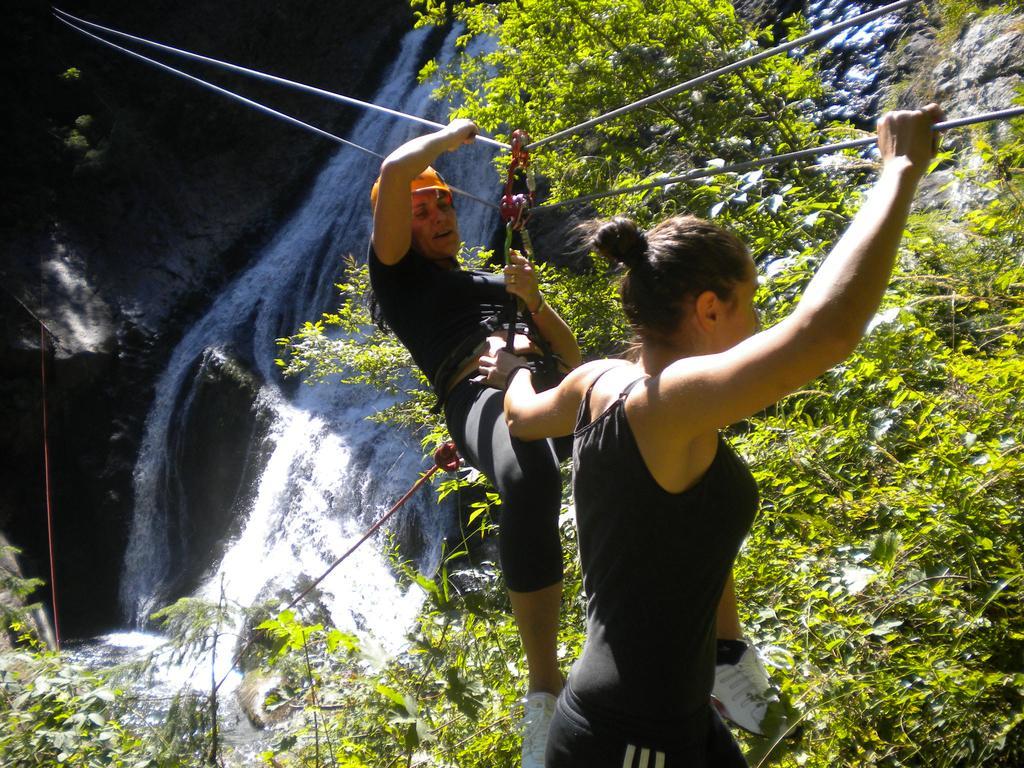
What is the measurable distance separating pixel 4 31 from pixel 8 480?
8.69 m

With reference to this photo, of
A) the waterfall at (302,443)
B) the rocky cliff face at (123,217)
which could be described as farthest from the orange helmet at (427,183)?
the rocky cliff face at (123,217)

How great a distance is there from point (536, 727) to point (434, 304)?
1.07 metres

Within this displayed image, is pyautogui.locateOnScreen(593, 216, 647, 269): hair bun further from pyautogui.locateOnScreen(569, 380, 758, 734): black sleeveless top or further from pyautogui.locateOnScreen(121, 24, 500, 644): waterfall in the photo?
pyautogui.locateOnScreen(121, 24, 500, 644): waterfall

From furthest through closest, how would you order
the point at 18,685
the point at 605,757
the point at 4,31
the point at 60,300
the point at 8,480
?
the point at 4,31
the point at 60,300
the point at 8,480
the point at 18,685
the point at 605,757

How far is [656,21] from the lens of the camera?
214 inches

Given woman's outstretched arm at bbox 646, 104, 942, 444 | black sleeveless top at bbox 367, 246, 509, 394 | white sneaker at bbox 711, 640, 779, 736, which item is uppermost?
black sleeveless top at bbox 367, 246, 509, 394

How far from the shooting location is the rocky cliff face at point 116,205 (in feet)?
41.2

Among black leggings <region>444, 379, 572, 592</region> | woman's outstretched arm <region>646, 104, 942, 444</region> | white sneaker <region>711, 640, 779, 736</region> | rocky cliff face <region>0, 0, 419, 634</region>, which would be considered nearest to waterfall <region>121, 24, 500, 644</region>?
rocky cliff face <region>0, 0, 419, 634</region>

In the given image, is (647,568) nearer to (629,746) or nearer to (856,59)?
(629,746)

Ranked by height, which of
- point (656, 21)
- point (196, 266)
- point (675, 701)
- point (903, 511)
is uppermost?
point (196, 266)

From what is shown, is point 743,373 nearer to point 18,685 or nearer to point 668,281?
point 668,281

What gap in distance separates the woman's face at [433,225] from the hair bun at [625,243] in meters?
0.99

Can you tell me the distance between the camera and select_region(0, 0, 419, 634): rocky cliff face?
12570 mm

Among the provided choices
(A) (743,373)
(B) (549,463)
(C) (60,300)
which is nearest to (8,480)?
(C) (60,300)
